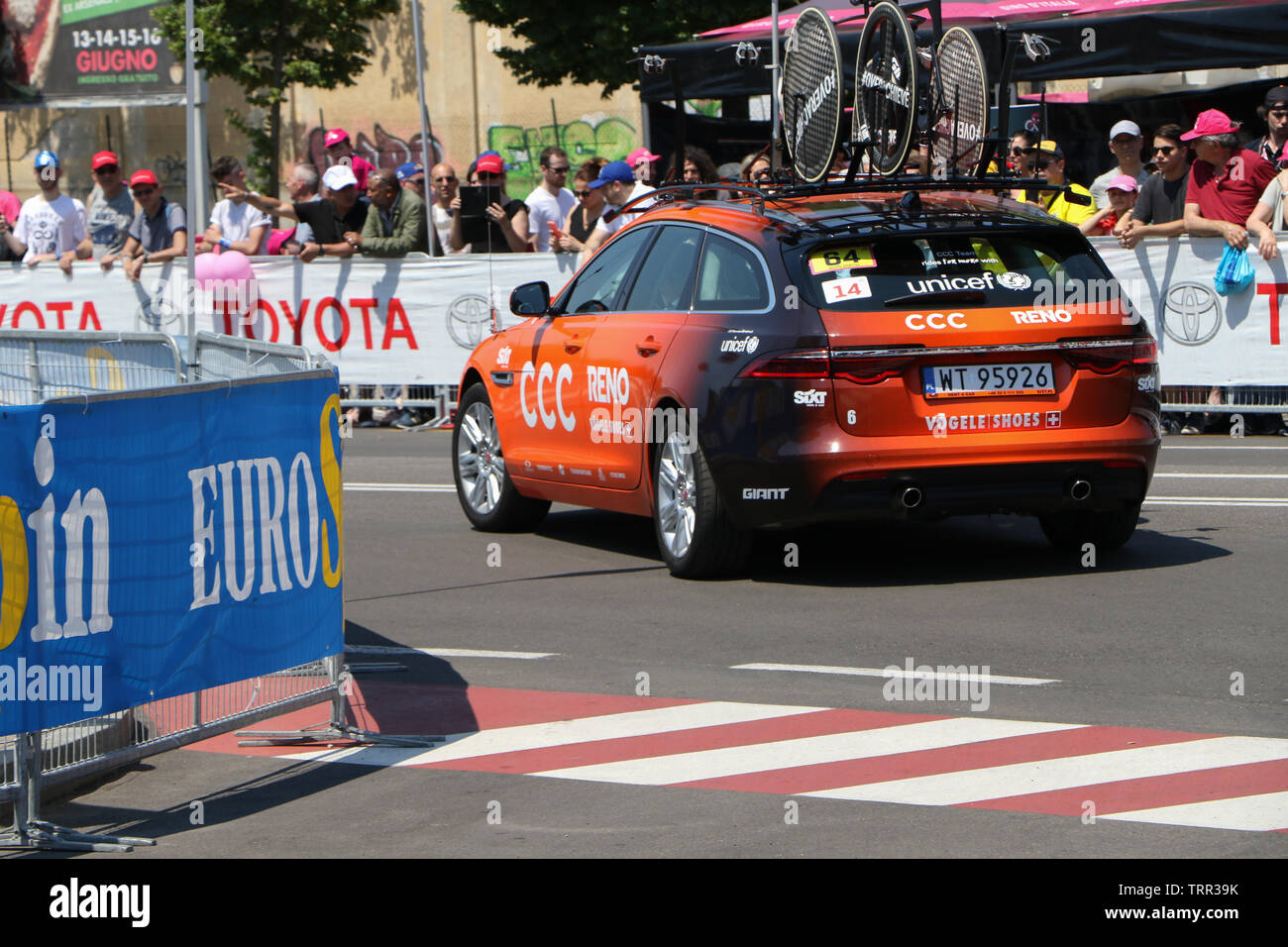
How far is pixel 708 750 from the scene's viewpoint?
20.5 feet

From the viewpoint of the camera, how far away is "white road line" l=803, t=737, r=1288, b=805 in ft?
18.6

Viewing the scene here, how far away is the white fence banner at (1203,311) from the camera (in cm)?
1427

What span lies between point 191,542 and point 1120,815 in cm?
292

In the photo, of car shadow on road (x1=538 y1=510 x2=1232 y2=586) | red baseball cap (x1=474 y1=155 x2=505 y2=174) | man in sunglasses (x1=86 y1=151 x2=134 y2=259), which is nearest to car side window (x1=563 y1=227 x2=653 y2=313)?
car shadow on road (x1=538 y1=510 x2=1232 y2=586)

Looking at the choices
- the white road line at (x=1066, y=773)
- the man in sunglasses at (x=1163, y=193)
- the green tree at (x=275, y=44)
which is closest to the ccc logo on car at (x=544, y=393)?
the white road line at (x=1066, y=773)

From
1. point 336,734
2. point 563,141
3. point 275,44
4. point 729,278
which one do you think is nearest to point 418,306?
point 729,278

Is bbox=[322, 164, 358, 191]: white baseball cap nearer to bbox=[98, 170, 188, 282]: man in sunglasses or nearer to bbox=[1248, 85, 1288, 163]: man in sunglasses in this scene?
bbox=[98, 170, 188, 282]: man in sunglasses

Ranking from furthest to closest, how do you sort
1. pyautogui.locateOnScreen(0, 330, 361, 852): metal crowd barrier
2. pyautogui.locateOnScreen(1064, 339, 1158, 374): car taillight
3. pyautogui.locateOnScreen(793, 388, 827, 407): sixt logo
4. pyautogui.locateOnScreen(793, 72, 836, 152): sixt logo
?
pyautogui.locateOnScreen(793, 72, 836, 152): sixt logo, pyautogui.locateOnScreen(1064, 339, 1158, 374): car taillight, pyautogui.locateOnScreen(793, 388, 827, 407): sixt logo, pyautogui.locateOnScreen(0, 330, 361, 852): metal crowd barrier

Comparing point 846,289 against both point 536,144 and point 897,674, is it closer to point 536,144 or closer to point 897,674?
point 897,674

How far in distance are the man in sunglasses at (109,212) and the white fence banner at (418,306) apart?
68 centimetres

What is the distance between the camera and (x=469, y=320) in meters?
17.2

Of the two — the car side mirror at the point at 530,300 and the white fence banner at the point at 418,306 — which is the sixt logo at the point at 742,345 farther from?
the white fence banner at the point at 418,306

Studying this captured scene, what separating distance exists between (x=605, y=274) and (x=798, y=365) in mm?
2182
